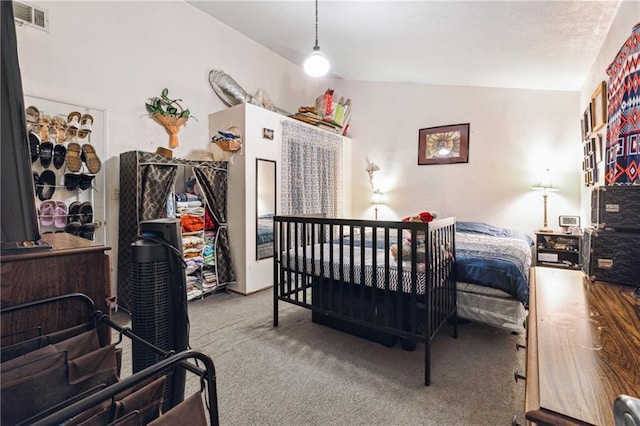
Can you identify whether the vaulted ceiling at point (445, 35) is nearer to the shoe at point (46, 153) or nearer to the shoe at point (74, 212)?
the shoe at point (46, 153)

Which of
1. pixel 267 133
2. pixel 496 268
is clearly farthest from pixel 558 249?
pixel 267 133

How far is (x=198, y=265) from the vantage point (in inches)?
126

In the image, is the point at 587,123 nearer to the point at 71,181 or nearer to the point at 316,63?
the point at 316,63

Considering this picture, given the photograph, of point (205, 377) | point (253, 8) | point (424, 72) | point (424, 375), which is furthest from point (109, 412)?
point (424, 72)

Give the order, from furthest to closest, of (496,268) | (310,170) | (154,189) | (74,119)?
(310,170)
(154,189)
(74,119)
(496,268)

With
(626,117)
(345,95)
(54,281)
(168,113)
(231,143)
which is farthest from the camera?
(345,95)

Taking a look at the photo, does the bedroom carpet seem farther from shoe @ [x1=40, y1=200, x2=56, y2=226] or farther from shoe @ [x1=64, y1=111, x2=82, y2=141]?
shoe @ [x1=64, y1=111, x2=82, y2=141]

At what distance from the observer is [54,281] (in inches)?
44.3

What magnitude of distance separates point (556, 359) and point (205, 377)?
91cm

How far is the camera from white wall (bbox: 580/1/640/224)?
1944 mm

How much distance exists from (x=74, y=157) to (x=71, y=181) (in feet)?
0.72

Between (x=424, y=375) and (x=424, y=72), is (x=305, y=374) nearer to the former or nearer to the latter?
(x=424, y=375)

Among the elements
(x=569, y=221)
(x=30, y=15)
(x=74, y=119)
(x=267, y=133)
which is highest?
(x=30, y=15)

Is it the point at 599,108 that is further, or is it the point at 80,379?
the point at 599,108
